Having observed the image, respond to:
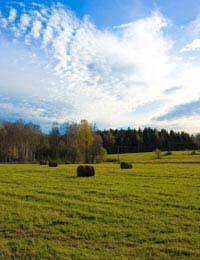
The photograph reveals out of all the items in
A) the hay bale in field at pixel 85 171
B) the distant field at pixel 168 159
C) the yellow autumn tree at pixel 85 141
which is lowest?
the distant field at pixel 168 159

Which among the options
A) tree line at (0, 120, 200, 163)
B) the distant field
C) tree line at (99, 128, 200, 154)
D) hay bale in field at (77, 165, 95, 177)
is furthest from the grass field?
tree line at (99, 128, 200, 154)

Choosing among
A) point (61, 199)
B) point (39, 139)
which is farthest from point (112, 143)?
point (61, 199)

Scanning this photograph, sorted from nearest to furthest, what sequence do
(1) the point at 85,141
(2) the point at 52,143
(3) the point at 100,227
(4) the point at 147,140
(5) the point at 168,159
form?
(3) the point at 100,227, (5) the point at 168,159, (1) the point at 85,141, (2) the point at 52,143, (4) the point at 147,140

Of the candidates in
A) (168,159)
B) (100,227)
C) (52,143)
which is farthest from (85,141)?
(100,227)

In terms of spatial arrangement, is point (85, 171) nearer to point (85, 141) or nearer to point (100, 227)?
point (100, 227)

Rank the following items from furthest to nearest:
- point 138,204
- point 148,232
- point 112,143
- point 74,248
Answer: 1. point 112,143
2. point 138,204
3. point 148,232
4. point 74,248

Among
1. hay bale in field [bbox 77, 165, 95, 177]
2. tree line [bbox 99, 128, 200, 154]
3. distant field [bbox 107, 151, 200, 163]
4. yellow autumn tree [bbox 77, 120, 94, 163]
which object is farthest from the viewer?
tree line [bbox 99, 128, 200, 154]

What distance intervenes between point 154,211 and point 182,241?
8.92ft

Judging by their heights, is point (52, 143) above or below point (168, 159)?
above

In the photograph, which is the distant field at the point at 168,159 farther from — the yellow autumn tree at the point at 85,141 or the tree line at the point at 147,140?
the tree line at the point at 147,140

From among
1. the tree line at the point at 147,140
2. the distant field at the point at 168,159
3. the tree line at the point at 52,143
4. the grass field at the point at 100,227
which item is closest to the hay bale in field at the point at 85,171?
the grass field at the point at 100,227

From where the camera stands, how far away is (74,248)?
5.89m

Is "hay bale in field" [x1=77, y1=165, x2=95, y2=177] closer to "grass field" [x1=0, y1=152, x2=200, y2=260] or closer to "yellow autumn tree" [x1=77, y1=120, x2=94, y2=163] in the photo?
"grass field" [x1=0, y1=152, x2=200, y2=260]

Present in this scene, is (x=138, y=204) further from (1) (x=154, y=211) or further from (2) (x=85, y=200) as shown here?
(2) (x=85, y=200)
